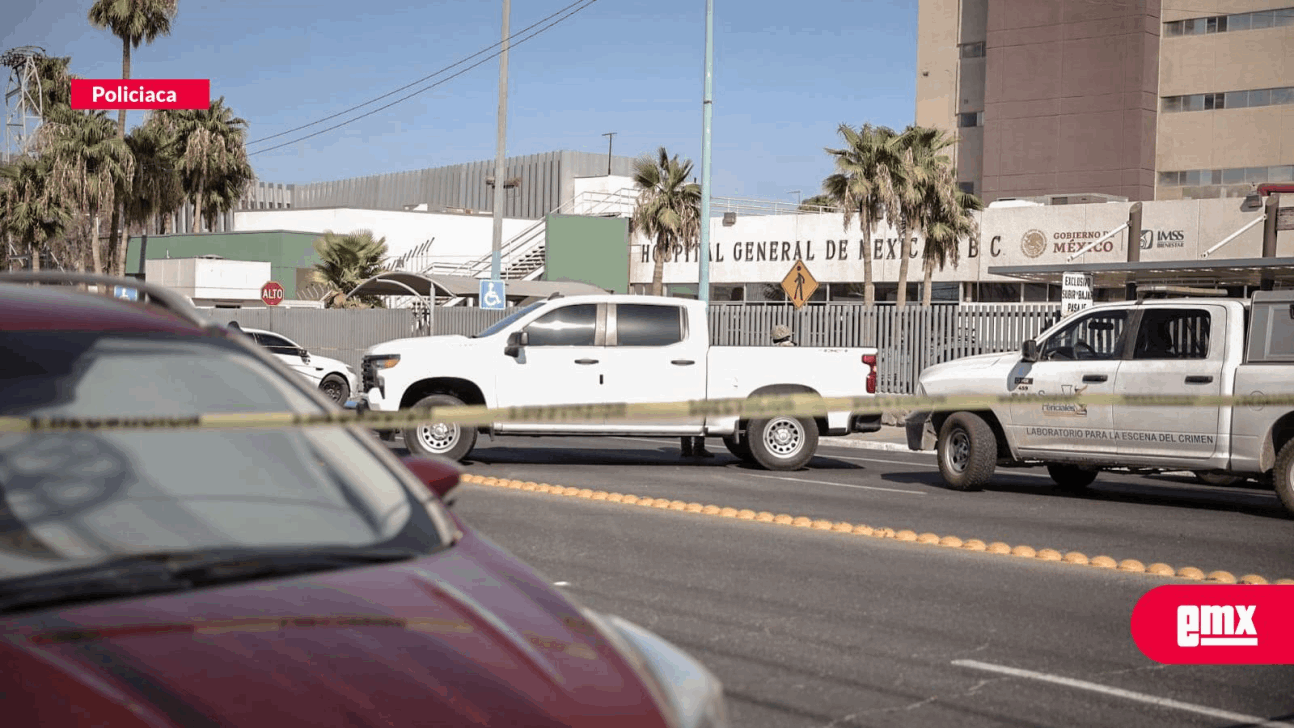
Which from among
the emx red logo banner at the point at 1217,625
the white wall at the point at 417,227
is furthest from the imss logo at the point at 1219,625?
the white wall at the point at 417,227

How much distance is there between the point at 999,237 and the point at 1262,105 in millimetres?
16900

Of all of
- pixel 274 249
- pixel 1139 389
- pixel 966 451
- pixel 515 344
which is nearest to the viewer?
pixel 1139 389

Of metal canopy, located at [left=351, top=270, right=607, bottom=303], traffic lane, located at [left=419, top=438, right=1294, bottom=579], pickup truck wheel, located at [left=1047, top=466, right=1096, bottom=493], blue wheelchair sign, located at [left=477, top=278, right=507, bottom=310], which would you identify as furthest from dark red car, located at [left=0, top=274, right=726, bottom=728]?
metal canopy, located at [left=351, top=270, right=607, bottom=303]

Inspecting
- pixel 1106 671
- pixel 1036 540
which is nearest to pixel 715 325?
pixel 1036 540

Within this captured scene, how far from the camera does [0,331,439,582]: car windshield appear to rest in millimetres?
3119

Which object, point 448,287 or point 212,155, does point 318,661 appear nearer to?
point 448,287

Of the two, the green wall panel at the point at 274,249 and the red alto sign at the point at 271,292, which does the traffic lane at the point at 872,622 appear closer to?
the red alto sign at the point at 271,292

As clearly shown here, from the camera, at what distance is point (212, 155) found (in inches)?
2256

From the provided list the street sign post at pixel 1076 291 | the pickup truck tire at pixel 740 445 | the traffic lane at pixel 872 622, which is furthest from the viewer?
the street sign post at pixel 1076 291

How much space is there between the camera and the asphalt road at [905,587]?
5.91 meters

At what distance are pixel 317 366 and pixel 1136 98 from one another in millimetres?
41082

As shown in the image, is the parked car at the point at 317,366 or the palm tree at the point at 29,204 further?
the palm tree at the point at 29,204

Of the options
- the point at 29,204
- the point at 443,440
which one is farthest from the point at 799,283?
the point at 29,204

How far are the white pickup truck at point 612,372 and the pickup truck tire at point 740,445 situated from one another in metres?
0.03
